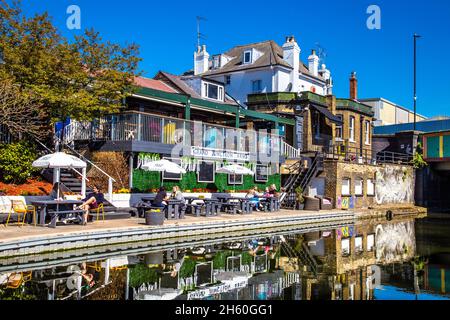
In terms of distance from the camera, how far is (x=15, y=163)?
64.6 feet

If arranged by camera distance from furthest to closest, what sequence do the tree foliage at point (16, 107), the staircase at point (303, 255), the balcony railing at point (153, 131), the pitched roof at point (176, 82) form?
the pitched roof at point (176, 82) < the balcony railing at point (153, 131) < the tree foliage at point (16, 107) < the staircase at point (303, 255)

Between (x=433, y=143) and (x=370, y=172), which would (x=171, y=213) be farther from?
(x=433, y=143)

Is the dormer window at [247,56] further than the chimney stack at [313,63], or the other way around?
the chimney stack at [313,63]

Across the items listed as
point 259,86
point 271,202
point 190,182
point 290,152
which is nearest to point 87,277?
point 190,182

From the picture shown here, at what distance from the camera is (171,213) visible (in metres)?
19.2

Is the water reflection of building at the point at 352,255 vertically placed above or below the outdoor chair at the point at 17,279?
below

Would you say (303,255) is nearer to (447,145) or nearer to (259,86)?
(447,145)

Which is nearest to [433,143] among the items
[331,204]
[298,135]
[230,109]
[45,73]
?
[298,135]

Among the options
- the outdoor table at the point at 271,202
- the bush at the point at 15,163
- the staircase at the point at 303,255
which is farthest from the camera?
the outdoor table at the point at 271,202

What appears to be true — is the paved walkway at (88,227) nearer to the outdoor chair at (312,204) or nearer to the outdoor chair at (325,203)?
the outdoor chair at (312,204)

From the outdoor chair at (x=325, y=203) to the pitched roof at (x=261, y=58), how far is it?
51.1 ft

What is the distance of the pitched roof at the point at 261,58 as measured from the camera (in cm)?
4284

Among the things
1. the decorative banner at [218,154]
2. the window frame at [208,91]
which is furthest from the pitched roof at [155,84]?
the decorative banner at [218,154]

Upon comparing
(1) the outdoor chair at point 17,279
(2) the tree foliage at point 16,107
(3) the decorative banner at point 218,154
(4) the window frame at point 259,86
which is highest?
(4) the window frame at point 259,86
